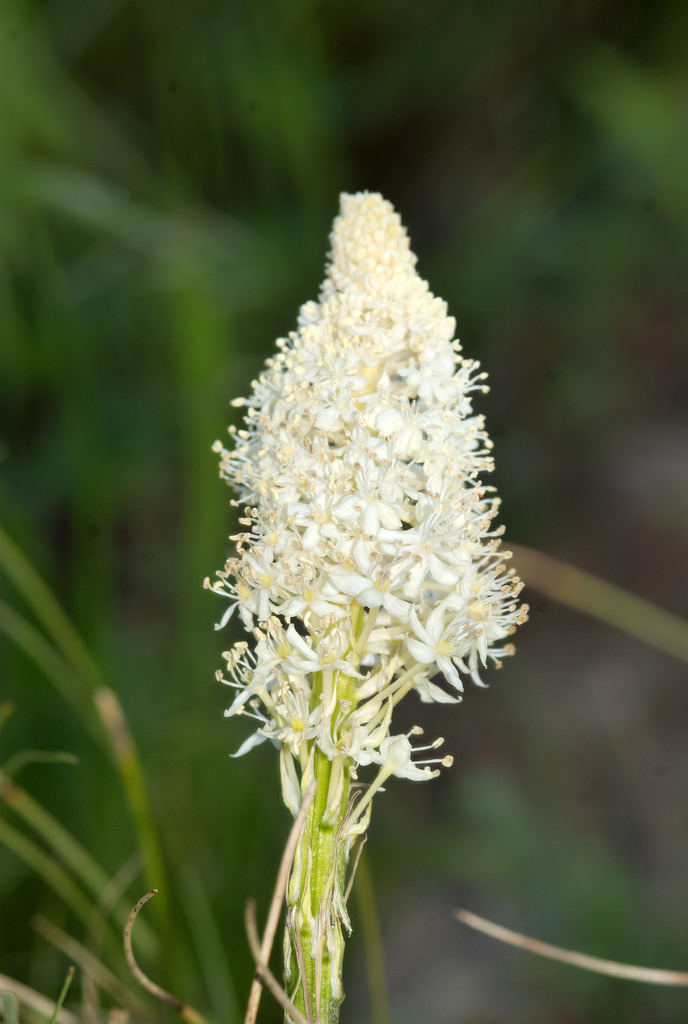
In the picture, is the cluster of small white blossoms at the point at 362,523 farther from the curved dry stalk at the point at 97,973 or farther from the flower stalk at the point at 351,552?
the curved dry stalk at the point at 97,973

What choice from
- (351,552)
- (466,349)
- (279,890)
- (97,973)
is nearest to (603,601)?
(466,349)

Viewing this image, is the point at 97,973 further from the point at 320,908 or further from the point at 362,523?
the point at 362,523

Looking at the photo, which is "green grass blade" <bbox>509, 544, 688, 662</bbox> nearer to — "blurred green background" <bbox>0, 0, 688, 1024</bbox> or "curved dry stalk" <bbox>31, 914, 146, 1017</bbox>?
"blurred green background" <bbox>0, 0, 688, 1024</bbox>

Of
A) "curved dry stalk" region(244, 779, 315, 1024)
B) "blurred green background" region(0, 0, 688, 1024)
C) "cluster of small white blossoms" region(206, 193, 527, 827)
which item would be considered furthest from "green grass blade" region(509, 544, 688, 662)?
"curved dry stalk" region(244, 779, 315, 1024)

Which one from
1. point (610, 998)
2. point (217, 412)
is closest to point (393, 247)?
point (217, 412)

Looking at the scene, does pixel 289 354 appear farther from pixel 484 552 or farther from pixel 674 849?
pixel 674 849

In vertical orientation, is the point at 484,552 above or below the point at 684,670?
below
